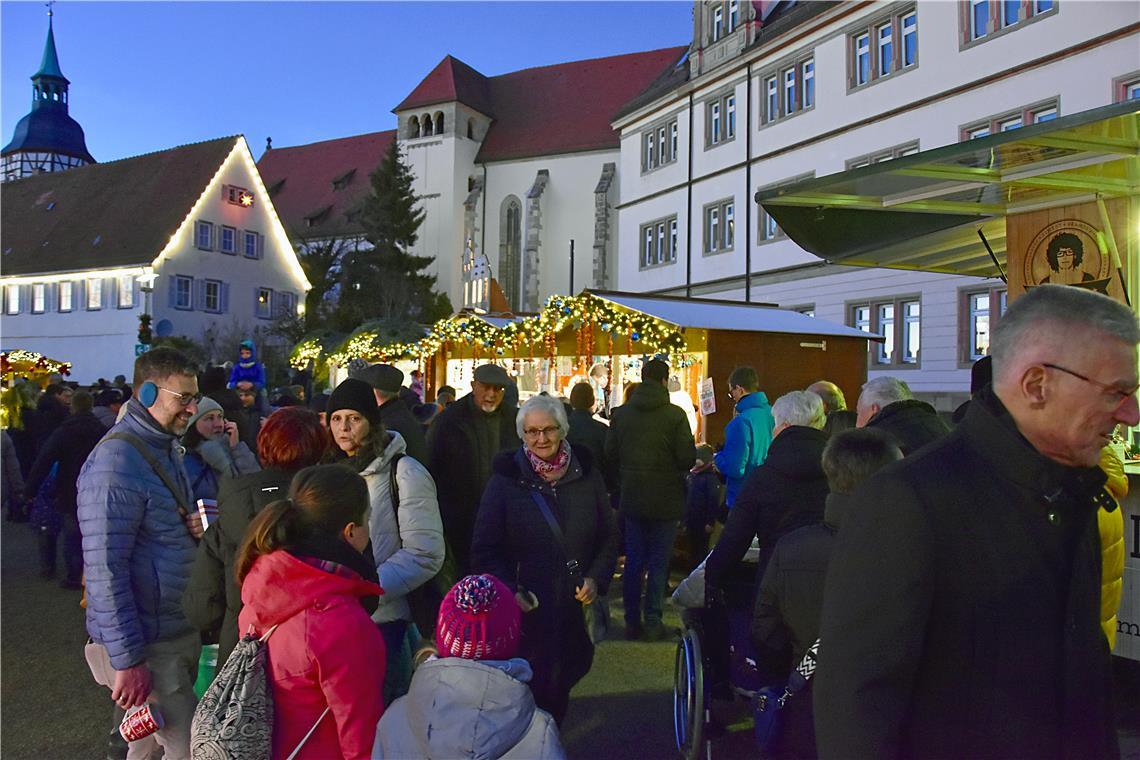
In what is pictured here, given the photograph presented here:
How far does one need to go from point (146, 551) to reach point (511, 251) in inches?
1796

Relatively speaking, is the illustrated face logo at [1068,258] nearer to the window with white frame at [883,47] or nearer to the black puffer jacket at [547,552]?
the black puffer jacket at [547,552]

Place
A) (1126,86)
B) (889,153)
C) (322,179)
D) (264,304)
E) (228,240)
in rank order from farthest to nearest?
(322,179), (264,304), (228,240), (889,153), (1126,86)

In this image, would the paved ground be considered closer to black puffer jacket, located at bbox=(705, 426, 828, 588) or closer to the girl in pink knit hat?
black puffer jacket, located at bbox=(705, 426, 828, 588)

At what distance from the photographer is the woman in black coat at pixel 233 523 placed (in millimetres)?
2918

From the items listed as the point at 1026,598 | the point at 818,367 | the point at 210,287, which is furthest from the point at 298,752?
the point at 210,287

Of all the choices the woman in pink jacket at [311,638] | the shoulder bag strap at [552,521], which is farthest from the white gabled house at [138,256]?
the woman in pink jacket at [311,638]

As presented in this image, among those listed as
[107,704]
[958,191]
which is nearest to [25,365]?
[107,704]

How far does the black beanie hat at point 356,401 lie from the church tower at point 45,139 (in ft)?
234

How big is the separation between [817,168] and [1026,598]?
962 inches

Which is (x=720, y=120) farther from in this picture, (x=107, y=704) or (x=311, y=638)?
(x=311, y=638)

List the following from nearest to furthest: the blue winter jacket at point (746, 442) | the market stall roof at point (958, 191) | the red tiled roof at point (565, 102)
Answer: the market stall roof at point (958, 191)
the blue winter jacket at point (746, 442)
the red tiled roof at point (565, 102)

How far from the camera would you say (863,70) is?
76.0 ft

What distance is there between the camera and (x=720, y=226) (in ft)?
94.2

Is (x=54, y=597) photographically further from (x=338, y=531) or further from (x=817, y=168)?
(x=817, y=168)
